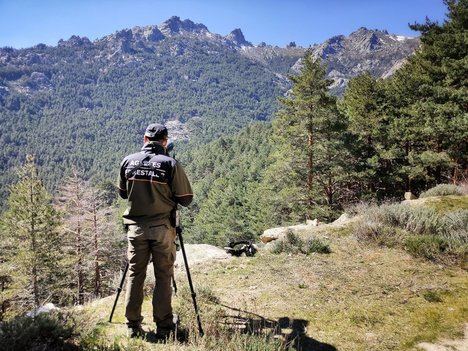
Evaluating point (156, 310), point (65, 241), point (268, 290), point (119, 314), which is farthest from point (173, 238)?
point (65, 241)

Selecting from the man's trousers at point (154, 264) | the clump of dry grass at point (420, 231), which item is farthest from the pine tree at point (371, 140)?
the man's trousers at point (154, 264)

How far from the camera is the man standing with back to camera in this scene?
4094 millimetres

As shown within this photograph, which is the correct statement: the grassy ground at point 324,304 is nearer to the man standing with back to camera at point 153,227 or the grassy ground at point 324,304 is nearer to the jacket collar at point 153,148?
the man standing with back to camera at point 153,227

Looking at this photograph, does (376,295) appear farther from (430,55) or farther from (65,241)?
(65,241)

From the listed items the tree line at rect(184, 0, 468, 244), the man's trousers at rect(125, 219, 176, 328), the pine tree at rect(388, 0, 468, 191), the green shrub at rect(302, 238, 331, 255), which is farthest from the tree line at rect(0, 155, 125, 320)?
the pine tree at rect(388, 0, 468, 191)

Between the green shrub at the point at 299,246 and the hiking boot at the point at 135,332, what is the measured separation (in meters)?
4.45

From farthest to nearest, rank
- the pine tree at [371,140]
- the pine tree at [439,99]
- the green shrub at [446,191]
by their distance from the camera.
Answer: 1. the pine tree at [371,140]
2. the pine tree at [439,99]
3. the green shrub at [446,191]

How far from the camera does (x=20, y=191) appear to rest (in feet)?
77.7

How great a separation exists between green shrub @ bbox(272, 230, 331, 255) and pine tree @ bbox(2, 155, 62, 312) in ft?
67.4

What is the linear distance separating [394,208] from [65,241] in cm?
2519

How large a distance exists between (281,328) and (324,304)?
99 cm

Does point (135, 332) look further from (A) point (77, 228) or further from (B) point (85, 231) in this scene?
(A) point (77, 228)

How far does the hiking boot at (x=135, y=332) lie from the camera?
4047 millimetres

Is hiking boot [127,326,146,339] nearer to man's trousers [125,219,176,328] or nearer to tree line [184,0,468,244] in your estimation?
man's trousers [125,219,176,328]
